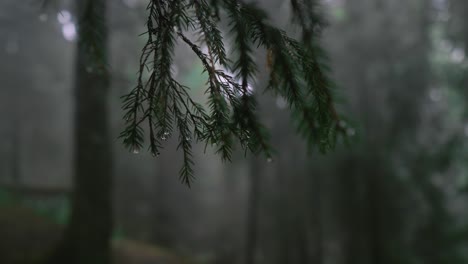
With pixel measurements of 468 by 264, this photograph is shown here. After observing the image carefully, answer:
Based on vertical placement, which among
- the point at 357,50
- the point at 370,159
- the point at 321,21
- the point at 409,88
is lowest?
the point at 321,21

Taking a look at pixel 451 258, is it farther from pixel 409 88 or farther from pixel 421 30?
pixel 421 30

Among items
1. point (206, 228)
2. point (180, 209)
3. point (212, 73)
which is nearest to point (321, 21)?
point (212, 73)

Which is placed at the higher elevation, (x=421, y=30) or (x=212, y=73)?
(x=421, y=30)

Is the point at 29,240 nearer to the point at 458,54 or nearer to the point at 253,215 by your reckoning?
the point at 253,215

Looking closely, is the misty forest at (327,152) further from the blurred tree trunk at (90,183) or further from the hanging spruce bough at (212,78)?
the hanging spruce bough at (212,78)

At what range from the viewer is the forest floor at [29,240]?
7559mm

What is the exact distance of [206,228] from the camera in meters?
24.2

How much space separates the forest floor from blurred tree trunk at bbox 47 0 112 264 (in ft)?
3.63

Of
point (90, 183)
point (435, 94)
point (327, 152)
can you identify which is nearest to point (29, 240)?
point (90, 183)

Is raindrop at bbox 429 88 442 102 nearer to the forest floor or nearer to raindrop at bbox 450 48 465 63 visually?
raindrop at bbox 450 48 465 63

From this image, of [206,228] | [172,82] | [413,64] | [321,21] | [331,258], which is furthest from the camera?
[206,228]

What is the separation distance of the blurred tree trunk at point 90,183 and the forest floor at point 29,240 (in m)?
1.11

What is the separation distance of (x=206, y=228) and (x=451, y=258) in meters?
16.4

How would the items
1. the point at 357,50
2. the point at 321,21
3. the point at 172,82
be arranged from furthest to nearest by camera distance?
the point at 357,50 < the point at 321,21 < the point at 172,82
